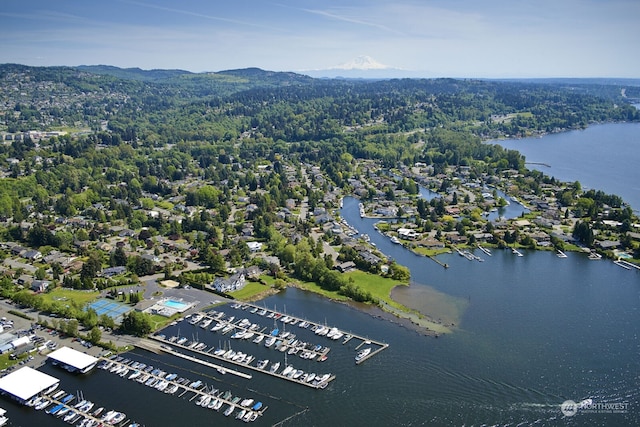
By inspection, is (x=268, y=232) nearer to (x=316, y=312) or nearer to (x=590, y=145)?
(x=316, y=312)

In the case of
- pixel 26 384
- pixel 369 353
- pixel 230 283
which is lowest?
A: pixel 369 353

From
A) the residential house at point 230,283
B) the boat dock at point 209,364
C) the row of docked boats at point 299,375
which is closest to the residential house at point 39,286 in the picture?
the residential house at point 230,283

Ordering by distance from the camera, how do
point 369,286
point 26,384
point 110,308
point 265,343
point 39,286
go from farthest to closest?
point 369,286, point 39,286, point 110,308, point 265,343, point 26,384

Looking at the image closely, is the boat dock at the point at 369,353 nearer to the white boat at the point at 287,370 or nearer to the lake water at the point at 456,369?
the lake water at the point at 456,369

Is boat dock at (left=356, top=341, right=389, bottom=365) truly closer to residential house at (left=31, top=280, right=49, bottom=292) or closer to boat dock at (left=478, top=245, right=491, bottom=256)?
boat dock at (left=478, top=245, right=491, bottom=256)

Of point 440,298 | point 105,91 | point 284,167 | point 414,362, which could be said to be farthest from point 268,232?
point 105,91

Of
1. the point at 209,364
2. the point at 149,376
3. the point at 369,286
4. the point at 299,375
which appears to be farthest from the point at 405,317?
the point at 149,376

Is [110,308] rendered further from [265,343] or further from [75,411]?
[265,343]

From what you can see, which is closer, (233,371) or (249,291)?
(233,371)
